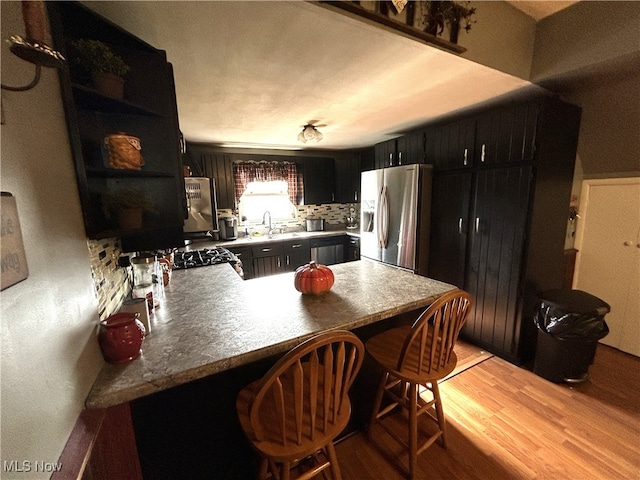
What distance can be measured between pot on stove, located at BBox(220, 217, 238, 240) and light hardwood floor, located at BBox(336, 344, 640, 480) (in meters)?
2.89

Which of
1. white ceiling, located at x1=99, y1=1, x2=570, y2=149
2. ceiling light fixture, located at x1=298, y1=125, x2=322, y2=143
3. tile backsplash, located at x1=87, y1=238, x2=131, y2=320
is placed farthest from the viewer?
ceiling light fixture, located at x1=298, y1=125, x2=322, y2=143

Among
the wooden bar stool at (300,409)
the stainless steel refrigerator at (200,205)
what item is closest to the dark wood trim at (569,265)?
the wooden bar stool at (300,409)

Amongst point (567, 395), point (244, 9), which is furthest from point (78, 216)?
point (567, 395)

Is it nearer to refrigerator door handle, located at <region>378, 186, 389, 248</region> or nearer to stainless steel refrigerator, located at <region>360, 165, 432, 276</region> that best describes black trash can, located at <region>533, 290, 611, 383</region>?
stainless steel refrigerator, located at <region>360, 165, 432, 276</region>

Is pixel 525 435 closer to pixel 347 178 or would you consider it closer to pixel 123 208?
pixel 123 208

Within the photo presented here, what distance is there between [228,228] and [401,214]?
2380mm

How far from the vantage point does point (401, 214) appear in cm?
282

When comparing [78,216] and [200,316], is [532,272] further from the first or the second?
[78,216]

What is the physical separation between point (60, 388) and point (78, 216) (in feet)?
1.56

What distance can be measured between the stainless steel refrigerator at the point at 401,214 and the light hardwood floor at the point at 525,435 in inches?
49.2

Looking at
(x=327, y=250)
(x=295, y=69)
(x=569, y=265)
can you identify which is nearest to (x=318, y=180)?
(x=327, y=250)

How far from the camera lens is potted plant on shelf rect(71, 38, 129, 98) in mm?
858

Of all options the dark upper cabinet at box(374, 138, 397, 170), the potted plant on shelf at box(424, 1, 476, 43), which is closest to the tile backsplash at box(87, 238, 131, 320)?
the potted plant on shelf at box(424, 1, 476, 43)

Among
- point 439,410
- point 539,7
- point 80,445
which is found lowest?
point 439,410
